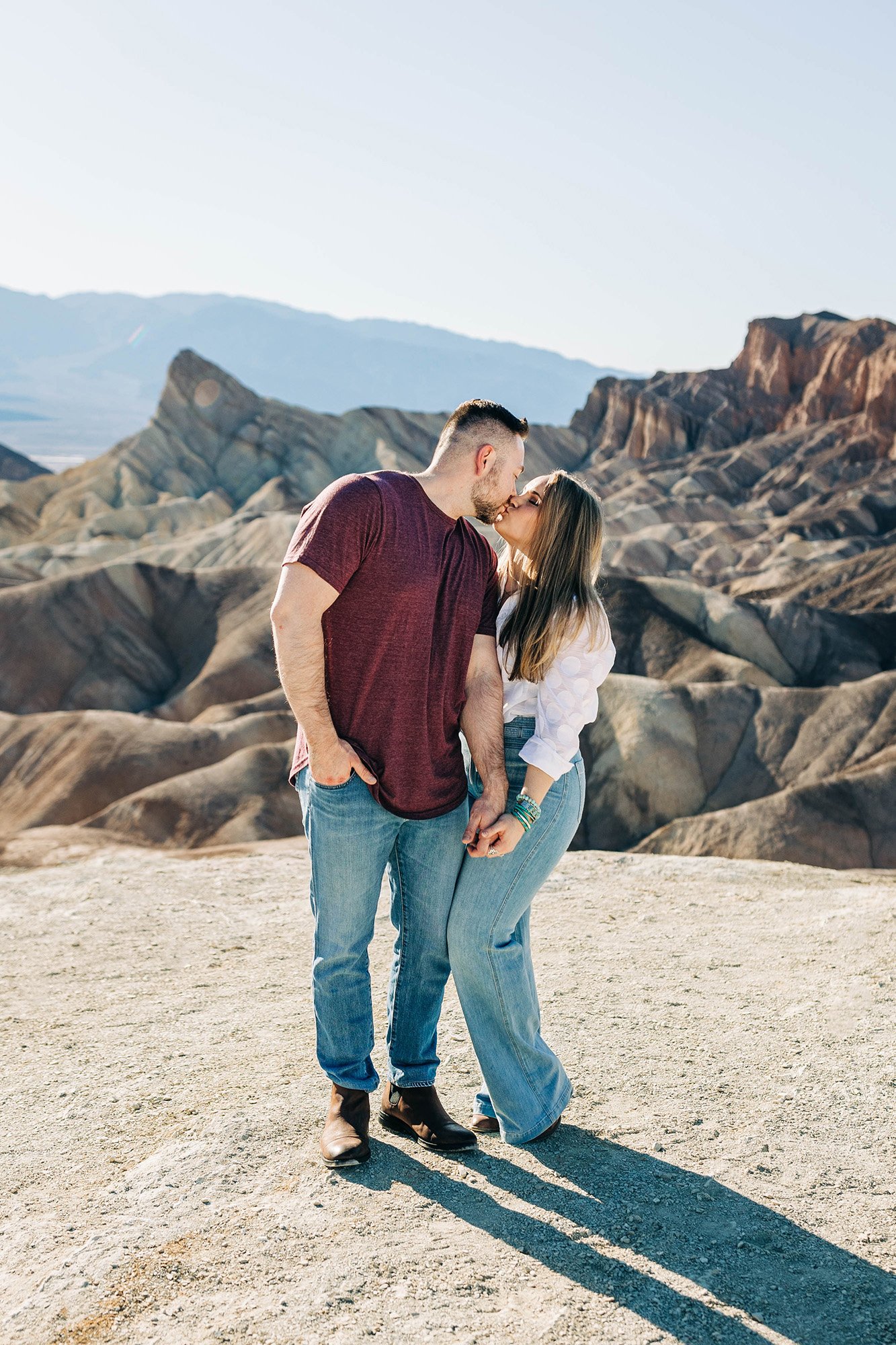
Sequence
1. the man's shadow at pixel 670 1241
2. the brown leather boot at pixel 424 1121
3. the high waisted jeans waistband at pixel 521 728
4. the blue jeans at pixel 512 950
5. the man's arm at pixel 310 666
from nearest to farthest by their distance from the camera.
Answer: the man's shadow at pixel 670 1241, the man's arm at pixel 310 666, the blue jeans at pixel 512 950, the high waisted jeans waistband at pixel 521 728, the brown leather boot at pixel 424 1121

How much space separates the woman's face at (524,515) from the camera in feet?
12.3

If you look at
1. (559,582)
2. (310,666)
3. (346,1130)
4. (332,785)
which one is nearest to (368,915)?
(332,785)

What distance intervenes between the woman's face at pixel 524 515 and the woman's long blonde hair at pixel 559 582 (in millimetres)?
39

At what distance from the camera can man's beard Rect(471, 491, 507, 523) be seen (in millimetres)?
3670

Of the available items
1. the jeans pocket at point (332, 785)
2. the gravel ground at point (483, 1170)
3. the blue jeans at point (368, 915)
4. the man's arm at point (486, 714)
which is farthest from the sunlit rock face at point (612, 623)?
the jeans pocket at point (332, 785)

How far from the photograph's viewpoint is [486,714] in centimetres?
371

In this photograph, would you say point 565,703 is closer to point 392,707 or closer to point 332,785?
point 392,707

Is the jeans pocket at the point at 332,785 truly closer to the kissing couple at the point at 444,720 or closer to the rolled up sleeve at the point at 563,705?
the kissing couple at the point at 444,720

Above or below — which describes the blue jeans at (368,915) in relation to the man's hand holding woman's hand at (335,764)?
below

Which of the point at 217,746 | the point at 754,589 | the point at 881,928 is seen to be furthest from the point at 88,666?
the point at 881,928

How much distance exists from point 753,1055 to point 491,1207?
1.73m

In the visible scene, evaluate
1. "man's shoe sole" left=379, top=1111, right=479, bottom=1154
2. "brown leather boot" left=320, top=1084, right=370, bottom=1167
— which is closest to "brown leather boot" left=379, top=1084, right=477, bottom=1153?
"man's shoe sole" left=379, top=1111, right=479, bottom=1154

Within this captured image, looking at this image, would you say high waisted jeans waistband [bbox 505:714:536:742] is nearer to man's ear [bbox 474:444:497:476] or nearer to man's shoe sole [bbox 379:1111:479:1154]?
man's ear [bbox 474:444:497:476]

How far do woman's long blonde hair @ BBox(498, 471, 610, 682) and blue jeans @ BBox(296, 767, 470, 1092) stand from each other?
618mm
